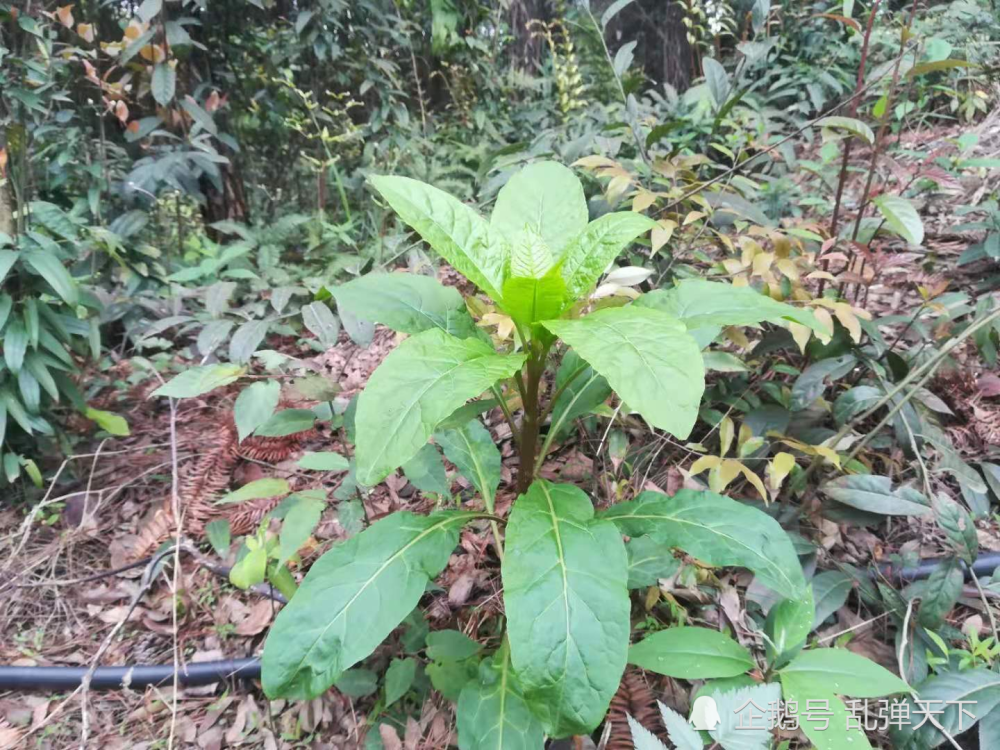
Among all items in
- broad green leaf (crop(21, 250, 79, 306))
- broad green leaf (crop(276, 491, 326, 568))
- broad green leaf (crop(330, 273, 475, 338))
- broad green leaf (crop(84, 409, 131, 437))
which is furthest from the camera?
broad green leaf (crop(84, 409, 131, 437))

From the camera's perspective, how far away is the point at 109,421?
7.35 feet

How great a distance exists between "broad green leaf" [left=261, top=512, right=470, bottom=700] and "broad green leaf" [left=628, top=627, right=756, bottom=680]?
487 mm

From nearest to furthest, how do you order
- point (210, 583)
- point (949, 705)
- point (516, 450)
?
point (949, 705) < point (210, 583) < point (516, 450)

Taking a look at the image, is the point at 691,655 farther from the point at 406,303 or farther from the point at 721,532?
the point at 406,303

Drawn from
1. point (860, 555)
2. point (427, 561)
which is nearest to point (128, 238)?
point (427, 561)

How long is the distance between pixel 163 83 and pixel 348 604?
330 centimetres

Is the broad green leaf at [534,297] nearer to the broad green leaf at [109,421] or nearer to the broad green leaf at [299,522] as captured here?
the broad green leaf at [299,522]

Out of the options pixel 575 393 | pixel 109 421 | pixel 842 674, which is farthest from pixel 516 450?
pixel 109 421

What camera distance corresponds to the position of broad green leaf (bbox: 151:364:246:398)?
4.42ft

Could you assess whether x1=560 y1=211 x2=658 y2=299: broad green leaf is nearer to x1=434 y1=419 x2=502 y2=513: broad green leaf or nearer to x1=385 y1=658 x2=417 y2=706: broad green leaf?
x1=434 y1=419 x2=502 y2=513: broad green leaf

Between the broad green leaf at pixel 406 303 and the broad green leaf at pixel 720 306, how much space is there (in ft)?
1.41

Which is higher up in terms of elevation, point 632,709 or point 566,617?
point 566,617

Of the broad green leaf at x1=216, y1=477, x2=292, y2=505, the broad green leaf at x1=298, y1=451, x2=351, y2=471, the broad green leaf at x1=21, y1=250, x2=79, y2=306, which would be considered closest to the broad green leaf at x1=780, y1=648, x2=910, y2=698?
the broad green leaf at x1=298, y1=451, x2=351, y2=471

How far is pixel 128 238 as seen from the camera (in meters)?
2.87
